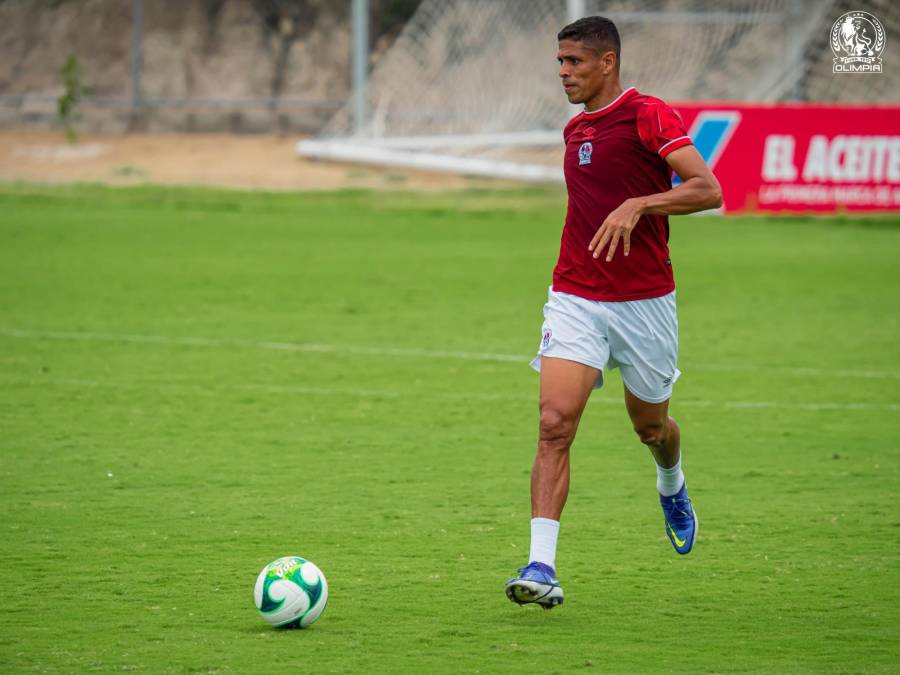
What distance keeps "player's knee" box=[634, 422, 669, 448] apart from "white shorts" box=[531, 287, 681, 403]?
0.24 metres

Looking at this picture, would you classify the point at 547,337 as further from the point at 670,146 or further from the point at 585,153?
the point at 670,146

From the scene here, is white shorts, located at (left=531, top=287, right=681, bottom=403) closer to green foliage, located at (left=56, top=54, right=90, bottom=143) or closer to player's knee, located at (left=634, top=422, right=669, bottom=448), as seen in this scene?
player's knee, located at (left=634, top=422, right=669, bottom=448)

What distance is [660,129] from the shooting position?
6520mm

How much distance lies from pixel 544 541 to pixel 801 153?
18.8 metres

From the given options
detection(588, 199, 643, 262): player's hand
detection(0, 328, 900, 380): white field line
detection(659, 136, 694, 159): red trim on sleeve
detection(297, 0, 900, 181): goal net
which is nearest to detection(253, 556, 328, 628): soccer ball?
detection(588, 199, 643, 262): player's hand

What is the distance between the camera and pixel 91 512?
7.82 metres

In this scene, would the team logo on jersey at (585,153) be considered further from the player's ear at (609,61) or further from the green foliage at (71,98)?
the green foliage at (71,98)

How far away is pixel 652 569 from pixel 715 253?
14.3 m

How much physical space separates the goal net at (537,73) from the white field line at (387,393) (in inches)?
713

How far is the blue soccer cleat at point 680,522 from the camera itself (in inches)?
281

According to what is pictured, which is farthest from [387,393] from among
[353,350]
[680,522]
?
[680,522]

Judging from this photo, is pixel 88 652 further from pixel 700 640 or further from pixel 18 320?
pixel 18 320

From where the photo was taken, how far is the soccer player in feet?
21.1

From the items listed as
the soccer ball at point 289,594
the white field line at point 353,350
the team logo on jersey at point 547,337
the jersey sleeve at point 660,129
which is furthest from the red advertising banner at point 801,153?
the soccer ball at point 289,594
